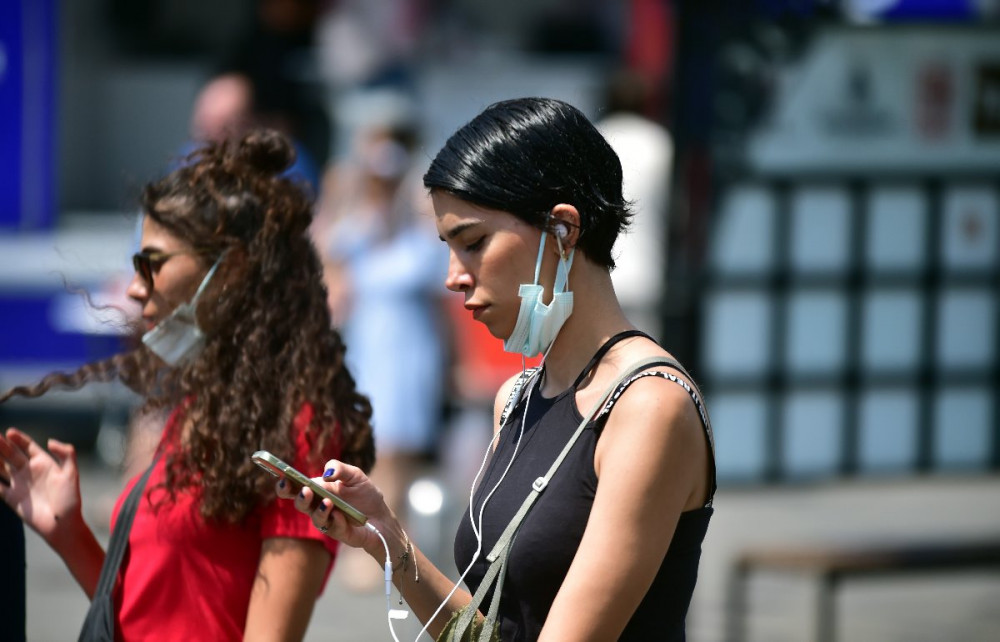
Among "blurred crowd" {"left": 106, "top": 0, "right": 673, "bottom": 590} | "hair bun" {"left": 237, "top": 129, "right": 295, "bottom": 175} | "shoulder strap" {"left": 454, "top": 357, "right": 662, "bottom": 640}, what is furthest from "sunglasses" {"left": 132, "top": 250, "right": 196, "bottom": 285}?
"blurred crowd" {"left": 106, "top": 0, "right": 673, "bottom": 590}

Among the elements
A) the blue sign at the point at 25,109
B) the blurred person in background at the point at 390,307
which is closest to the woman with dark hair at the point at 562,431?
the blurred person in background at the point at 390,307

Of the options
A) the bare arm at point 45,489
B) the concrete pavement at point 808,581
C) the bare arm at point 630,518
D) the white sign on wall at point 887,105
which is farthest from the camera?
the white sign on wall at point 887,105

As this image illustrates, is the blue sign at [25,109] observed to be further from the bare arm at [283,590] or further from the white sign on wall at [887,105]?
the bare arm at [283,590]

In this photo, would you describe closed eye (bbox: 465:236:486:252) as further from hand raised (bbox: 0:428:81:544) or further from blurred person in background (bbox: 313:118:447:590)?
blurred person in background (bbox: 313:118:447:590)

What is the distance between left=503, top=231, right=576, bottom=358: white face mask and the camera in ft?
7.61

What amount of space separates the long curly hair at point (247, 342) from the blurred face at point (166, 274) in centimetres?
2

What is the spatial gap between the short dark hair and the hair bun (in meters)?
0.64

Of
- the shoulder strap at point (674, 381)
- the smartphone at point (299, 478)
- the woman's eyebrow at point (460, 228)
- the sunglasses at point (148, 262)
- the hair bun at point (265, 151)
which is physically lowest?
the smartphone at point (299, 478)

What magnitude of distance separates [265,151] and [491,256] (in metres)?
0.80

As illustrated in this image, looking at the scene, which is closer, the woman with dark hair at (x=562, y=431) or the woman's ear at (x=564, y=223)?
the woman with dark hair at (x=562, y=431)

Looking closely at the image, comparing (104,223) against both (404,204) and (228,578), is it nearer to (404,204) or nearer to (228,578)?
(404,204)

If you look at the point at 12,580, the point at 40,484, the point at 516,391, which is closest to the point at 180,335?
the point at 40,484

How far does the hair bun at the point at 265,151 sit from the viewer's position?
291 centimetres

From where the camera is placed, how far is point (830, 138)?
8156mm
